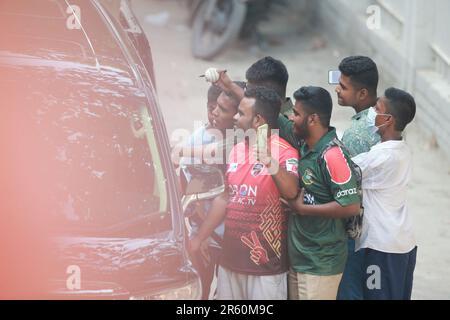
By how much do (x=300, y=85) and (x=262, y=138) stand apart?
5.52m

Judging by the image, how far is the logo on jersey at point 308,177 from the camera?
4383 mm

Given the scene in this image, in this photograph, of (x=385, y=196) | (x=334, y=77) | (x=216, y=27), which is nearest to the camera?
(x=385, y=196)

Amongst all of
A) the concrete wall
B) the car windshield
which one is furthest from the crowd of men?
the concrete wall

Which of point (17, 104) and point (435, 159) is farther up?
point (17, 104)

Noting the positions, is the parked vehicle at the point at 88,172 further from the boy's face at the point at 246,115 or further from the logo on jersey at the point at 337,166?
the logo on jersey at the point at 337,166

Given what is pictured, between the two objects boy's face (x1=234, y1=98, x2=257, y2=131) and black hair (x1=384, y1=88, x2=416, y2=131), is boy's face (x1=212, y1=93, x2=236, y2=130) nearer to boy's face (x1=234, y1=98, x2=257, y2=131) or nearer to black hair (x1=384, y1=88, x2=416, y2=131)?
boy's face (x1=234, y1=98, x2=257, y2=131)

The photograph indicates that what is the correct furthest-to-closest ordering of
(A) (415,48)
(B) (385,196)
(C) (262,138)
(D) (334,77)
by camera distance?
(A) (415,48) < (D) (334,77) < (B) (385,196) < (C) (262,138)

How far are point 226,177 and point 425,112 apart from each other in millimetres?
4294

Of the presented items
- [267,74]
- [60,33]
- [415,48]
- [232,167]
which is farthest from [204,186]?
[415,48]

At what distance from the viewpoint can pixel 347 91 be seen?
4754mm

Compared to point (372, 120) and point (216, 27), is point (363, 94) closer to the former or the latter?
point (372, 120)

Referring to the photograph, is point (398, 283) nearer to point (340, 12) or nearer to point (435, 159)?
point (435, 159)
